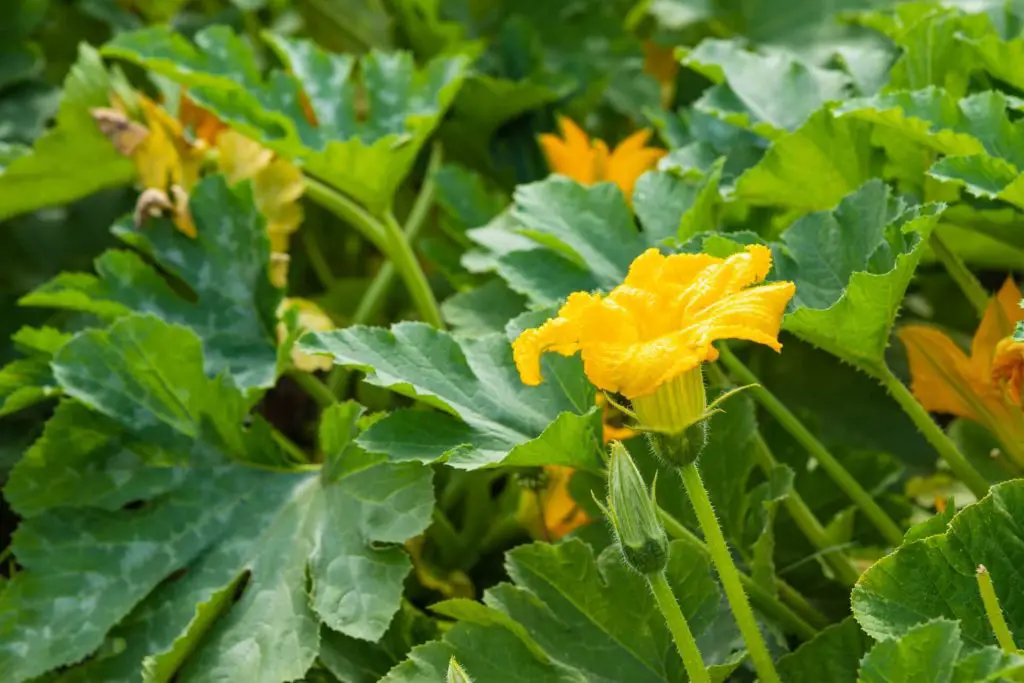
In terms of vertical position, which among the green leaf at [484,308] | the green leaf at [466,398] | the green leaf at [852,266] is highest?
the green leaf at [852,266]

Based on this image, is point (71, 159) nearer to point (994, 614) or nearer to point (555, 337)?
point (555, 337)

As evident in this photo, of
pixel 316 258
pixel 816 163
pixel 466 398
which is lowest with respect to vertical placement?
pixel 316 258

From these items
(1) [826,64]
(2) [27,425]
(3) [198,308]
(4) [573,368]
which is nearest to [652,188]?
(4) [573,368]

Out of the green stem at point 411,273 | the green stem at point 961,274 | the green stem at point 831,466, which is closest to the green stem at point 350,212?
the green stem at point 411,273

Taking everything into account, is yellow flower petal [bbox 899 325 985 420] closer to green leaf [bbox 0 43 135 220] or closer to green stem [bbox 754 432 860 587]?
green stem [bbox 754 432 860 587]

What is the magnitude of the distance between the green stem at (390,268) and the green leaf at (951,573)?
2.20 feet

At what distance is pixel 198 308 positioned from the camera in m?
1.14

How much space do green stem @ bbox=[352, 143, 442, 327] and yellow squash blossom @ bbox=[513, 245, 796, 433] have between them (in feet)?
1.82

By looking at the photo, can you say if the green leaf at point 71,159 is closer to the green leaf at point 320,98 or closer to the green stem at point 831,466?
the green leaf at point 320,98

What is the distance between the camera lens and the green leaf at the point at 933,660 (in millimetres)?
607

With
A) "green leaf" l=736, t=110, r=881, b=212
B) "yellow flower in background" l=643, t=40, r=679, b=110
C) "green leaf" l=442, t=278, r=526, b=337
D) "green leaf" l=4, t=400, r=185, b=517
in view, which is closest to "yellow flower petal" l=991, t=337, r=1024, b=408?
"green leaf" l=736, t=110, r=881, b=212

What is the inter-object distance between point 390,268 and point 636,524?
Answer: 0.69 m

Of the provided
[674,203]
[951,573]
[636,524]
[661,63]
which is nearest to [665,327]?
[636,524]

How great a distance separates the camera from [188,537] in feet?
3.27
